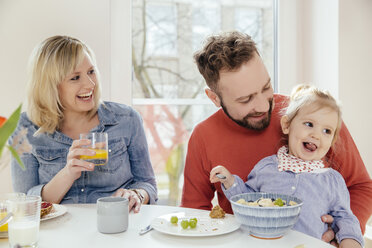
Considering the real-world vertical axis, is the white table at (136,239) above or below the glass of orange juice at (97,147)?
below

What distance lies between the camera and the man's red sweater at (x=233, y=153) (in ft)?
5.04

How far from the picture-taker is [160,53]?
2506 mm

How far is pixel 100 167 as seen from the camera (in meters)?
1.73

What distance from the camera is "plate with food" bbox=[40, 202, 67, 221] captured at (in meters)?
1.19

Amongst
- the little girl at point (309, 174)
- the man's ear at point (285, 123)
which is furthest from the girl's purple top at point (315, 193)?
the man's ear at point (285, 123)

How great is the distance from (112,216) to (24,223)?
0.23 meters

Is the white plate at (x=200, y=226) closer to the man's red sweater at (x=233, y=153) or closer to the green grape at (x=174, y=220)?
the green grape at (x=174, y=220)

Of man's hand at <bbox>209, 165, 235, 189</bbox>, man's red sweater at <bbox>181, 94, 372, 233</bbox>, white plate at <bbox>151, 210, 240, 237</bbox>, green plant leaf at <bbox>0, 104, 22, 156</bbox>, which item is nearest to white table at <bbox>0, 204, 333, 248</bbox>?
white plate at <bbox>151, 210, 240, 237</bbox>

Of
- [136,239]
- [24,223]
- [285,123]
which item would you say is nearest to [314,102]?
[285,123]

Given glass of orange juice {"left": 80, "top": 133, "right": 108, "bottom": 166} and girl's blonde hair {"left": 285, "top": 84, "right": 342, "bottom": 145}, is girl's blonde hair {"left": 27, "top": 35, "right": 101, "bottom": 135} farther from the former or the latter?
girl's blonde hair {"left": 285, "top": 84, "right": 342, "bottom": 145}

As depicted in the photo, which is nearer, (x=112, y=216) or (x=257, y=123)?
(x=112, y=216)

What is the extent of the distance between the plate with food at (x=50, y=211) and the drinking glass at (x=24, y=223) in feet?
0.62

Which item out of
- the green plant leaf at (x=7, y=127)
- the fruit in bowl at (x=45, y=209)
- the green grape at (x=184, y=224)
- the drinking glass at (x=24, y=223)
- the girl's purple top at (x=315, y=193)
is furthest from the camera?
the girl's purple top at (x=315, y=193)

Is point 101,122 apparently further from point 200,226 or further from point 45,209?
point 200,226
